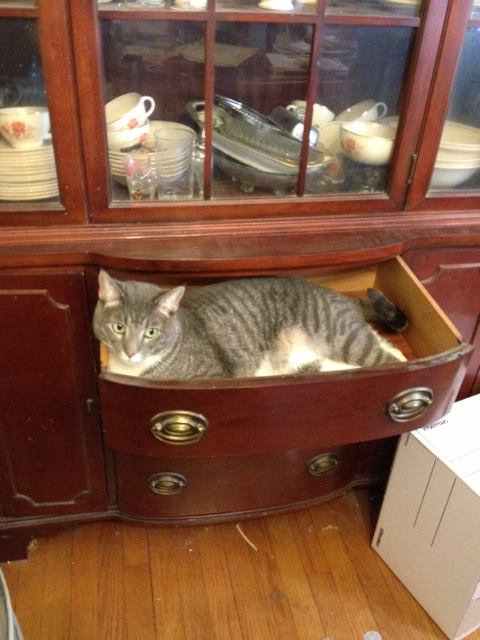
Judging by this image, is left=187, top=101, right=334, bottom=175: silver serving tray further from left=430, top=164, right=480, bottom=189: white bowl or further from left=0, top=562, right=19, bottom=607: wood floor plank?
A: left=0, top=562, right=19, bottom=607: wood floor plank

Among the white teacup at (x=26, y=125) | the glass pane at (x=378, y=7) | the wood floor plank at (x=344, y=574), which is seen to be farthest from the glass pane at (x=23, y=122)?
the wood floor plank at (x=344, y=574)

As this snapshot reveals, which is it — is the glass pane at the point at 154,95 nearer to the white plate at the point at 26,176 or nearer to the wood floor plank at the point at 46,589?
the white plate at the point at 26,176

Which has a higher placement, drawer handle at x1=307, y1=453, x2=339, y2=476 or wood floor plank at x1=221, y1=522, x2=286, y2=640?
drawer handle at x1=307, y1=453, x2=339, y2=476

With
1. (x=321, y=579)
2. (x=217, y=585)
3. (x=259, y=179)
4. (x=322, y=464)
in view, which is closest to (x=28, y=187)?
(x=259, y=179)

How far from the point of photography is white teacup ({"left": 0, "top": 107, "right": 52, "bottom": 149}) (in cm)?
93

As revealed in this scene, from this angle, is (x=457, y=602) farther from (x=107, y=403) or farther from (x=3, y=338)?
(x=3, y=338)

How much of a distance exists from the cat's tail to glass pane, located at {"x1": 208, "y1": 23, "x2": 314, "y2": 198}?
277 mm

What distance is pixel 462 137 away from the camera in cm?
114

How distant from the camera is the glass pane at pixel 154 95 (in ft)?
3.01

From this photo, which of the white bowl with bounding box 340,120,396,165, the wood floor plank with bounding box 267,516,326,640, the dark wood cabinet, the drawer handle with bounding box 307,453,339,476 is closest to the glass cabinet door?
the dark wood cabinet

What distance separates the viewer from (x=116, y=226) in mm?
1022

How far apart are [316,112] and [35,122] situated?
0.50m

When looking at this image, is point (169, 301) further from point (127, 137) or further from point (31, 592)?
point (31, 592)

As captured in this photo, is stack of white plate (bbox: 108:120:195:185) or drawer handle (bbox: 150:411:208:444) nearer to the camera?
drawer handle (bbox: 150:411:208:444)
